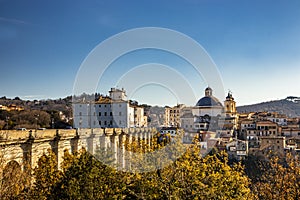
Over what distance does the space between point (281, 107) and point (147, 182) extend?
101766mm

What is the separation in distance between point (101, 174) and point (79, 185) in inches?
27.9

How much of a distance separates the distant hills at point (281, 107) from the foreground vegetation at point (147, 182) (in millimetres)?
86176

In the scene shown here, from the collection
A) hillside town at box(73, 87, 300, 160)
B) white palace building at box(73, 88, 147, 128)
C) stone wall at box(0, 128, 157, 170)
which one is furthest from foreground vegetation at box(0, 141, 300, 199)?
hillside town at box(73, 87, 300, 160)

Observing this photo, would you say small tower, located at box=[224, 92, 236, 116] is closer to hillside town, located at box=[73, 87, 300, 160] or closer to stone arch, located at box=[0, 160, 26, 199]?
hillside town, located at box=[73, 87, 300, 160]

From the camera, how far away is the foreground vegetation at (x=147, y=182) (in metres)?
7.18

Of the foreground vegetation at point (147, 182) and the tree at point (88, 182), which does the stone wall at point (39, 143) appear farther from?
the tree at point (88, 182)

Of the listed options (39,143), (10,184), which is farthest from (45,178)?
(39,143)

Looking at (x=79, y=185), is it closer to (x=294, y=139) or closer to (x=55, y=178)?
(x=55, y=178)

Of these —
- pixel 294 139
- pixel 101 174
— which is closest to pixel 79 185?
pixel 101 174

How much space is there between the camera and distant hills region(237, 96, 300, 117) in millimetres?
93812

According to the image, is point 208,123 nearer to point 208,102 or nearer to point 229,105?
point 208,102

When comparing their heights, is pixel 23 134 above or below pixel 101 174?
above

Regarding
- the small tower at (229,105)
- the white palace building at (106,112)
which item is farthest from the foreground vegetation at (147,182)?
the small tower at (229,105)

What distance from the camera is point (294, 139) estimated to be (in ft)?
140
